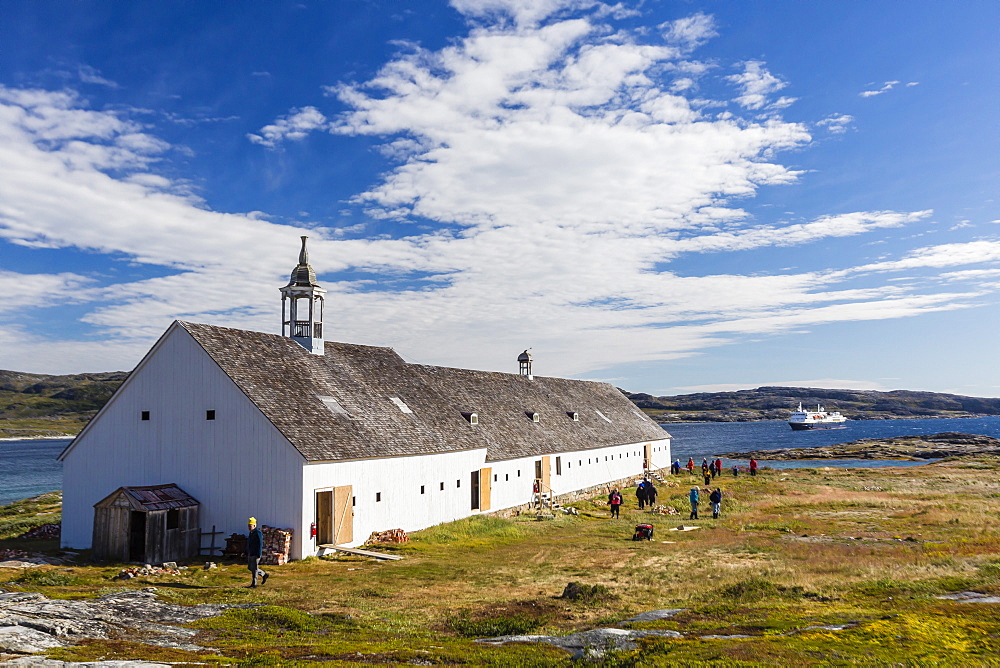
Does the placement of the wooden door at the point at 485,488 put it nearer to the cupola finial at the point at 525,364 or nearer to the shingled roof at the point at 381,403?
the shingled roof at the point at 381,403

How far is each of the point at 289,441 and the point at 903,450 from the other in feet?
358

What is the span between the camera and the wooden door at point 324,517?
26094 millimetres

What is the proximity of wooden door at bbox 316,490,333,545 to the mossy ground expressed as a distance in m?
1.37

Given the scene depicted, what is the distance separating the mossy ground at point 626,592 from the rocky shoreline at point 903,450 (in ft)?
234

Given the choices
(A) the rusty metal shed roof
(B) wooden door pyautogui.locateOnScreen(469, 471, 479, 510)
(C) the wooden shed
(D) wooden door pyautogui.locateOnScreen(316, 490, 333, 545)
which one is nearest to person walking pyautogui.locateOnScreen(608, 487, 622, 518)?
(B) wooden door pyautogui.locateOnScreen(469, 471, 479, 510)

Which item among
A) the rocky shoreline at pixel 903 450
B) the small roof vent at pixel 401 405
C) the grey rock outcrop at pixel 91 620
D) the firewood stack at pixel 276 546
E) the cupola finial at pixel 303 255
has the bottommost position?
the rocky shoreline at pixel 903 450

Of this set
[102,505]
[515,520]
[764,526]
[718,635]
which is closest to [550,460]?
[515,520]

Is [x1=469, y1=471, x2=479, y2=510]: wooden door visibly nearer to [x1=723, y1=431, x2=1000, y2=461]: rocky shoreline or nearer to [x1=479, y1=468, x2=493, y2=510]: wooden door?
[x1=479, y1=468, x2=493, y2=510]: wooden door

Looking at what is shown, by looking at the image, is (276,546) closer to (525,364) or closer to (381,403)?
(381,403)

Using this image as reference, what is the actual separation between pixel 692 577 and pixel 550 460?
24.0 m

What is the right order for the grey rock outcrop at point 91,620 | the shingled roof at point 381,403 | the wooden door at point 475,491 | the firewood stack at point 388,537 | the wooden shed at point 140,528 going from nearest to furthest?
1. the grey rock outcrop at point 91,620
2. the wooden shed at point 140,528
3. the shingled roof at point 381,403
4. the firewood stack at point 388,537
5. the wooden door at point 475,491

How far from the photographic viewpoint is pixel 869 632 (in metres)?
12.0

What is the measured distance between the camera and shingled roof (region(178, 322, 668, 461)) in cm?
2689

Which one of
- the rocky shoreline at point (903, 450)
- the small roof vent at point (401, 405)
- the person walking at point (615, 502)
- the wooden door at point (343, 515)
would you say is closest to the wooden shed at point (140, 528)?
the wooden door at point (343, 515)
